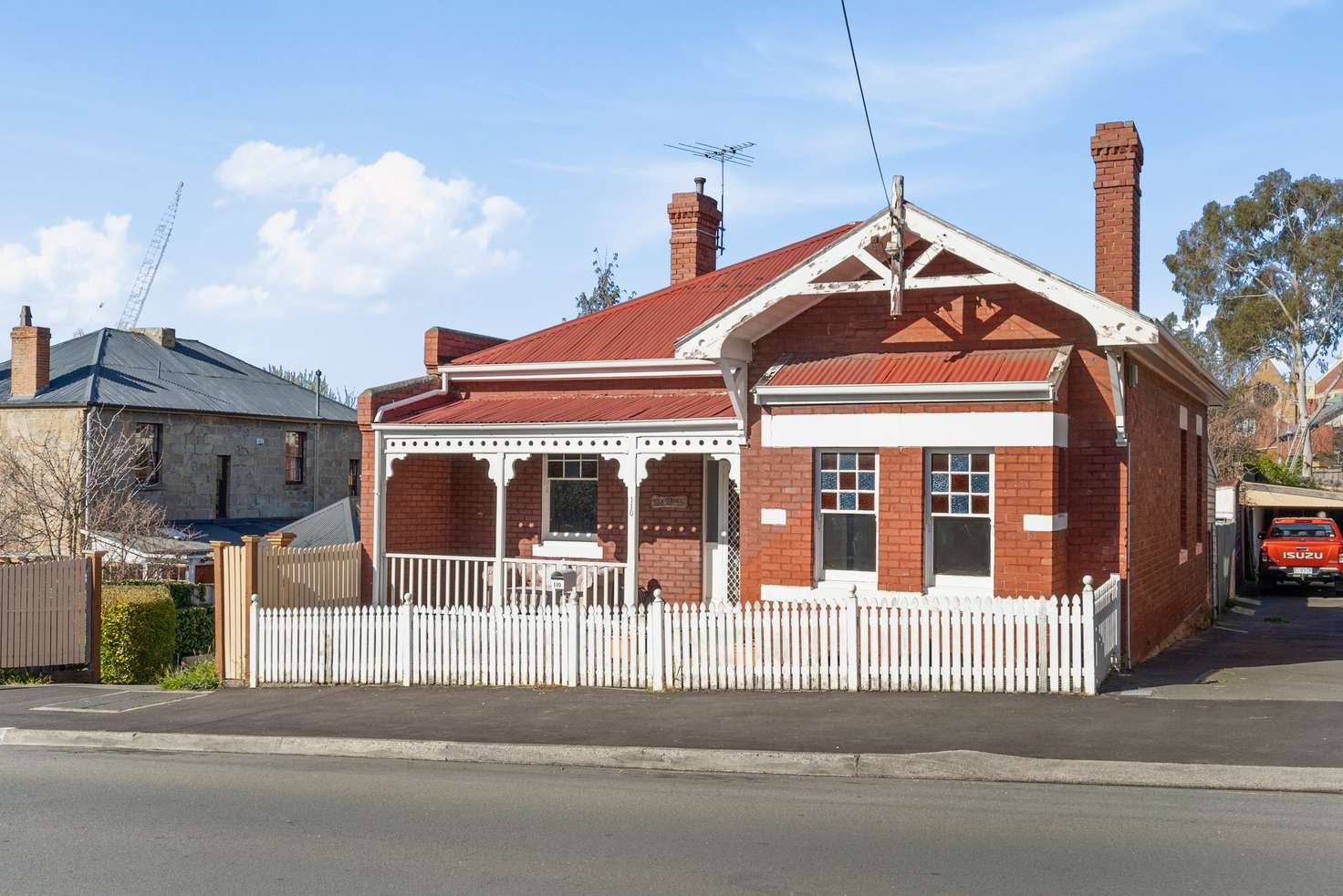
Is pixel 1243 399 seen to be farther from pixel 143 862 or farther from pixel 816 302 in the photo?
pixel 143 862

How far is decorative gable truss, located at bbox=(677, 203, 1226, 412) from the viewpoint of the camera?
12516 millimetres

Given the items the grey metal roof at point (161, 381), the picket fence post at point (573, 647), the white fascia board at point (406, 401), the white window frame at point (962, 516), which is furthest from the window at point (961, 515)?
the grey metal roof at point (161, 381)

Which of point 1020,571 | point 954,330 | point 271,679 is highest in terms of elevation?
point 954,330

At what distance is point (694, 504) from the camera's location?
17.5 m

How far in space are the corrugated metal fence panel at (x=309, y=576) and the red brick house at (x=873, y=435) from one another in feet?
1.17

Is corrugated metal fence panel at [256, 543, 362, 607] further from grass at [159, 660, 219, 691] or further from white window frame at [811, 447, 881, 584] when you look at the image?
white window frame at [811, 447, 881, 584]

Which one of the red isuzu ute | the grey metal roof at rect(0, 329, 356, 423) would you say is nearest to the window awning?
the red isuzu ute

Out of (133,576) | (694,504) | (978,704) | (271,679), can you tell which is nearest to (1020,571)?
(978,704)

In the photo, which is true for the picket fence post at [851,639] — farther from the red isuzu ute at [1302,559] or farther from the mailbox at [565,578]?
the red isuzu ute at [1302,559]

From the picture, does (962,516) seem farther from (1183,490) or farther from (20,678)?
(20,678)

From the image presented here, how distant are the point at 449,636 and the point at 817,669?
411 centimetres

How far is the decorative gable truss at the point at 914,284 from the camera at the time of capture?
1252 centimetres

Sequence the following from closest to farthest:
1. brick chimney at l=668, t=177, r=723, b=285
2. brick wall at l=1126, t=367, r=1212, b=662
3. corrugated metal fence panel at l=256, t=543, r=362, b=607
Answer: brick wall at l=1126, t=367, r=1212, b=662
corrugated metal fence panel at l=256, t=543, r=362, b=607
brick chimney at l=668, t=177, r=723, b=285

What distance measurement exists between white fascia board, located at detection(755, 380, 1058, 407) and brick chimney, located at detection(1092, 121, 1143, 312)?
414cm
